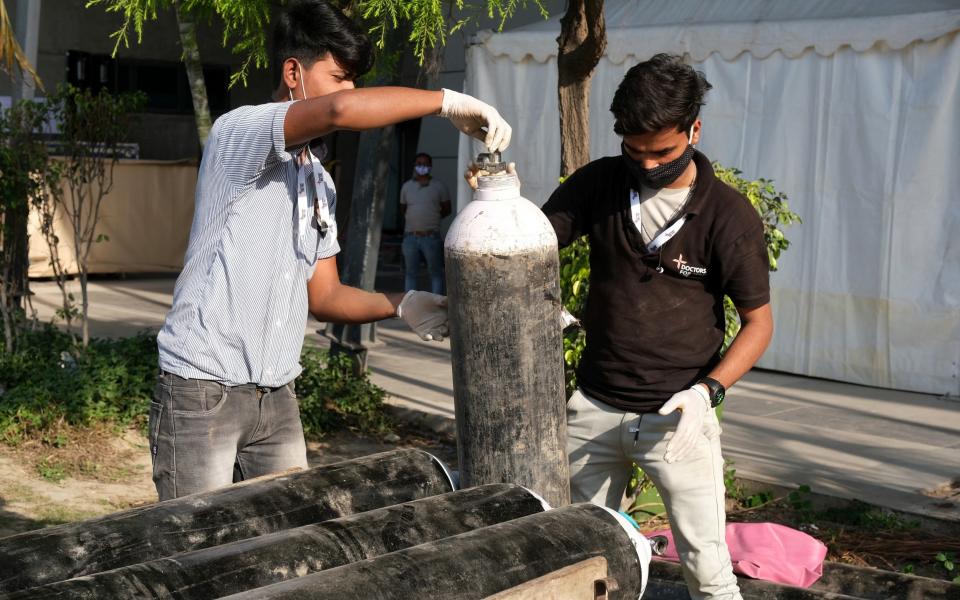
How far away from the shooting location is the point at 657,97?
3.22m

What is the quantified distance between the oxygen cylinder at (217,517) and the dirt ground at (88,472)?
3.38 meters

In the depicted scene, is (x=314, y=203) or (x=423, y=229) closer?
(x=314, y=203)

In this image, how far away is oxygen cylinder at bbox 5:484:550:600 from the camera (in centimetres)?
217

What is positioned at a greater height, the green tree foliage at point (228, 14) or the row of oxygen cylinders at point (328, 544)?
the green tree foliage at point (228, 14)

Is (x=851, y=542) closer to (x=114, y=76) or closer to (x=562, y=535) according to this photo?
(x=562, y=535)

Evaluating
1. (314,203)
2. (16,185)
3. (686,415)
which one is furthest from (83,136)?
(686,415)

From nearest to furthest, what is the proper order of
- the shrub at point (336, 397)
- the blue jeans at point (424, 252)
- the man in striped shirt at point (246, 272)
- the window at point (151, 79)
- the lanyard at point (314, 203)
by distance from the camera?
the man in striped shirt at point (246, 272) → the lanyard at point (314, 203) → the shrub at point (336, 397) → the blue jeans at point (424, 252) → the window at point (151, 79)

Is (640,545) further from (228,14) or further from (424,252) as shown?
(424,252)

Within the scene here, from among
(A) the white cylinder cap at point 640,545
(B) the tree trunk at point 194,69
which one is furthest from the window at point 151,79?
(A) the white cylinder cap at point 640,545

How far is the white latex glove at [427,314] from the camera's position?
334cm

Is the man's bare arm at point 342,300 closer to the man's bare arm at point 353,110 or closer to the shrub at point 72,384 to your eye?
the man's bare arm at point 353,110

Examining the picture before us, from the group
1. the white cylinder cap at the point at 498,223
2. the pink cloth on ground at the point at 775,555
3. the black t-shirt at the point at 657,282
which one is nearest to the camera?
the white cylinder cap at the point at 498,223

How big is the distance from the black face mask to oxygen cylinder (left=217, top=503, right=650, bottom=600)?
1.07m

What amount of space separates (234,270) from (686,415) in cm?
129
